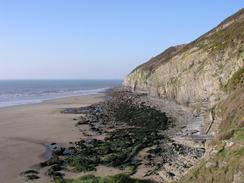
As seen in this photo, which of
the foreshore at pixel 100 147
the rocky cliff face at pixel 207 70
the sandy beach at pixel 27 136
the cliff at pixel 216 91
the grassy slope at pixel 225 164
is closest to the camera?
the grassy slope at pixel 225 164

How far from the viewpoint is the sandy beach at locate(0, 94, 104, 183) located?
78.4ft

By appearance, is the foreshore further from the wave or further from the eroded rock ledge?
the wave

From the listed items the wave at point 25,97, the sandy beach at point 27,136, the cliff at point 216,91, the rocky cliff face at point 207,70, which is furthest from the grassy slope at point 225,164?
the wave at point 25,97

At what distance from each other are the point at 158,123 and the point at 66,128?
1023cm

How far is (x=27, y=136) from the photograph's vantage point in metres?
35.1

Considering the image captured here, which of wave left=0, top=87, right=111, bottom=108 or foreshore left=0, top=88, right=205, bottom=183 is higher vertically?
wave left=0, top=87, right=111, bottom=108

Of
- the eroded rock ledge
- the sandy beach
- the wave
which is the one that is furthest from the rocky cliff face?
the wave

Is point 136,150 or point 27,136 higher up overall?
point 136,150

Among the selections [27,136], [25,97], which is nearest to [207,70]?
[27,136]

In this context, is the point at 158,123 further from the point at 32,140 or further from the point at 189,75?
the point at 189,75

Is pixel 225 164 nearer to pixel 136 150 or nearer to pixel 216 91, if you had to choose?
pixel 136 150

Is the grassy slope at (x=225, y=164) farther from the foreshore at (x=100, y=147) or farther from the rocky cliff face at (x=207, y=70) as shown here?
the rocky cliff face at (x=207, y=70)

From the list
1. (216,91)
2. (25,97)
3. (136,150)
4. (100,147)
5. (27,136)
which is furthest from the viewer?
(25,97)

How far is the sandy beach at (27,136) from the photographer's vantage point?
23.9m
